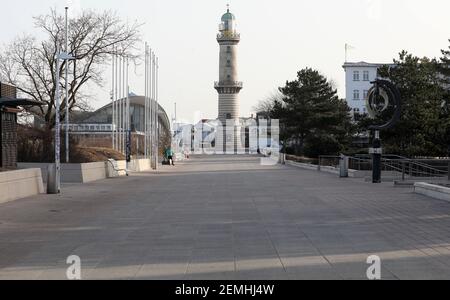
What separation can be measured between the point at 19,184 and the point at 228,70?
108459 millimetres

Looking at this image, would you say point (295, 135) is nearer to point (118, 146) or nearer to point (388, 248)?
point (118, 146)

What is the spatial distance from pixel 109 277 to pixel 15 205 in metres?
10.3

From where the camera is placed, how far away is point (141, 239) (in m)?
11.3

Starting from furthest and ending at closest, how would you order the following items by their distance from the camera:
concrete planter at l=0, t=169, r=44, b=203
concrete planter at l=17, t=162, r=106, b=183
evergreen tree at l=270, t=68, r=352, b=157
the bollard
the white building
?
the white building → evergreen tree at l=270, t=68, r=352, b=157 → concrete planter at l=17, t=162, r=106, b=183 → the bollard → concrete planter at l=0, t=169, r=44, b=203

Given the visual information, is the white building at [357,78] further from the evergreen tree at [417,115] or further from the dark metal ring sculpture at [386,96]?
the dark metal ring sculpture at [386,96]

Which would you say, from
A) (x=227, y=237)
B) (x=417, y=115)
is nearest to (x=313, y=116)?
(x=417, y=115)

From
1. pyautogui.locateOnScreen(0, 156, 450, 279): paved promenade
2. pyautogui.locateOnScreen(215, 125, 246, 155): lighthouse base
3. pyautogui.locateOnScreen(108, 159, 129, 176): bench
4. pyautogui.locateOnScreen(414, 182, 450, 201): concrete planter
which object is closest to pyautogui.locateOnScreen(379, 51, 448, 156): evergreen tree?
pyautogui.locateOnScreen(108, 159, 129, 176): bench

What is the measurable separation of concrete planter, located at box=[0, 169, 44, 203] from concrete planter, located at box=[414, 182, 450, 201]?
12593mm

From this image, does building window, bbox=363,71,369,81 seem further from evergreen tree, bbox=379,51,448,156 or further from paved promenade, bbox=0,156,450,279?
paved promenade, bbox=0,156,450,279

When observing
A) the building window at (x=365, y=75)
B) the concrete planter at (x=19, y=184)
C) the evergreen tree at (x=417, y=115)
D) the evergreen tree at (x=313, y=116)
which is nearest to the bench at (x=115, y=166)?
the concrete planter at (x=19, y=184)

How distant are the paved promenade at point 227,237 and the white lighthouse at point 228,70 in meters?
107

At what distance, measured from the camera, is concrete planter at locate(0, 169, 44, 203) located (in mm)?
17906

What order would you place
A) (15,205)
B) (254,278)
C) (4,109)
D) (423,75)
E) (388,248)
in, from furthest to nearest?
(423,75)
(4,109)
(15,205)
(388,248)
(254,278)
